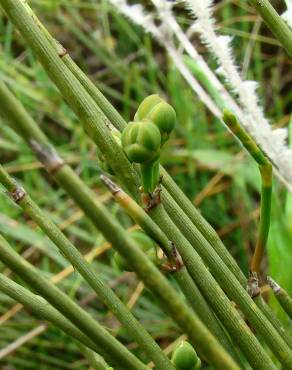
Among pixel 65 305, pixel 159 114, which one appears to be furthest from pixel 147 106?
pixel 65 305

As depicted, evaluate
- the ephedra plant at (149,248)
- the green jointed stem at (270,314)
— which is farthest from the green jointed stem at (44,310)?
the green jointed stem at (270,314)

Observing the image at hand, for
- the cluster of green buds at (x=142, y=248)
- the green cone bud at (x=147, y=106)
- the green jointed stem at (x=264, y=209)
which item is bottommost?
the green jointed stem at (x=264, y=209)

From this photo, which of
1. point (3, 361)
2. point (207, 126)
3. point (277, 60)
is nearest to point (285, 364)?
point (3, 361)

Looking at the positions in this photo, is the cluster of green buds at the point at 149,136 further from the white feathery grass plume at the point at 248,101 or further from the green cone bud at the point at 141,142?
the white feathery grass plume at the point at 248,101

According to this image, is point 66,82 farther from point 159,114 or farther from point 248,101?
point 248,101

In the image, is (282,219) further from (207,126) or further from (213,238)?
(207,126)

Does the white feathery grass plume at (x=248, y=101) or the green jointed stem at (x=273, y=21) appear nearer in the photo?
the green jointed stem at (x=273, y=21)
